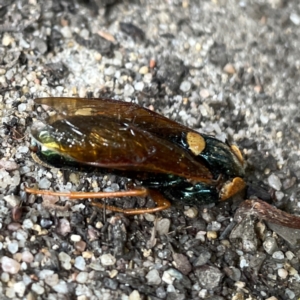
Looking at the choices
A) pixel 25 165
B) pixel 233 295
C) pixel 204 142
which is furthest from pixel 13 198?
pixel 233 295

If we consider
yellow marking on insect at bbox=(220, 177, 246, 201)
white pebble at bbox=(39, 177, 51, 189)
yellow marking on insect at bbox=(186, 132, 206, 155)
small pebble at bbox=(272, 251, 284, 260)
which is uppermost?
yellow marking on insect at bbox=(186, 132, 206, 155)

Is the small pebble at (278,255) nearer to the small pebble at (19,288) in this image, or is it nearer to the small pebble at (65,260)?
the small pebble at (65,260)

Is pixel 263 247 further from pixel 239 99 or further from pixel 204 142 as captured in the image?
pixel 239 99

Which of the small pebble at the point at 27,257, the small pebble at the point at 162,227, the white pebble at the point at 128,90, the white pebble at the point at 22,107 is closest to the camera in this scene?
the small pebble at the point at 27,257

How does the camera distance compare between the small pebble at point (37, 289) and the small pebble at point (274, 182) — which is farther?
the small pebble at point (274, 182)

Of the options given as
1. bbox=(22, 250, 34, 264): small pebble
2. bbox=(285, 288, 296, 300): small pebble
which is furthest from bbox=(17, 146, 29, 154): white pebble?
bbox=(285, 288, 296, 300): small pebble

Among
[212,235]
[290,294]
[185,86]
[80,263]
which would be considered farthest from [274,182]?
[80,263]

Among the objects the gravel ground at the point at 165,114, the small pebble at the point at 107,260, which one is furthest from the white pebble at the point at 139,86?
the small pebble at the point at 107,260

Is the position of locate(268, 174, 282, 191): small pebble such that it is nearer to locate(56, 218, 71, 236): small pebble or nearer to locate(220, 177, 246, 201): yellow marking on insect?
locate(220, 177, 246, 201): yellow marking on insect
